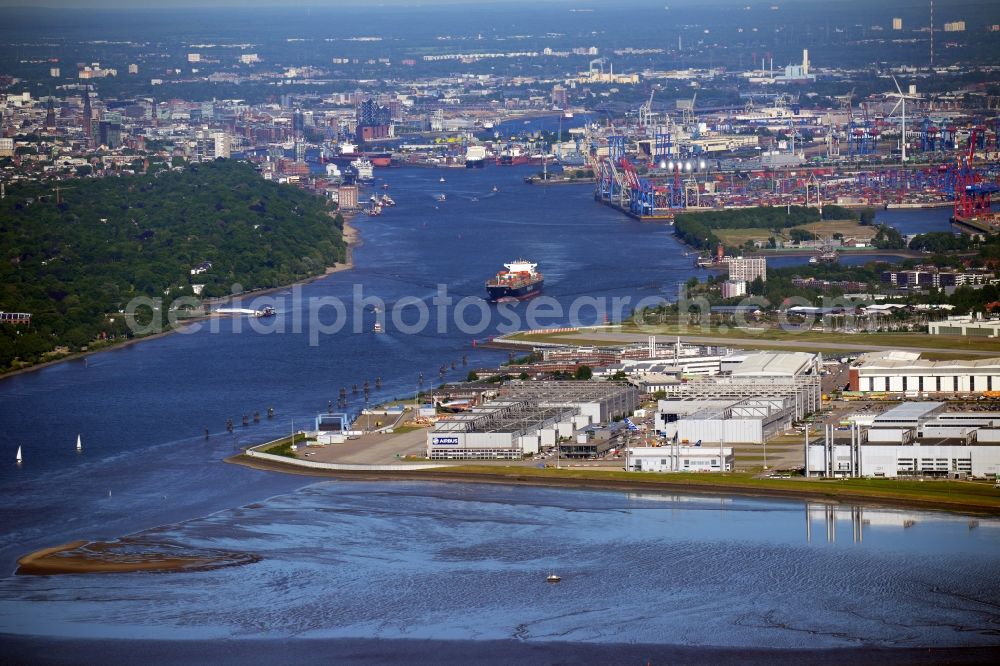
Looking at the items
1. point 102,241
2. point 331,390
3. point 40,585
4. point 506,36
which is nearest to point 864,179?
point 102,241

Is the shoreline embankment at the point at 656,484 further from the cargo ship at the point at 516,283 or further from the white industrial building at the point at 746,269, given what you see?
the white industrial building at the point at 746,269

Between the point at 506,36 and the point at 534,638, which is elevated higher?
the point at 506,36

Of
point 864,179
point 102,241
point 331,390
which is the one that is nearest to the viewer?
point 331,390

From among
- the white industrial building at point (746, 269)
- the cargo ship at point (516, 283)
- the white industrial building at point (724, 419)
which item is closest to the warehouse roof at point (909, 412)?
the white industrial building at point (724, 419)

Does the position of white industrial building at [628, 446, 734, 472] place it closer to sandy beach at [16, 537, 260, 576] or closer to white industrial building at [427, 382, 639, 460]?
white industrial building at [427, 382, 639, 460]

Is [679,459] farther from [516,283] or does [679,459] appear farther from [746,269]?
[516,283]

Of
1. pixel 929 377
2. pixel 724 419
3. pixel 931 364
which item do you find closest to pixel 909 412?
pixel 724 419

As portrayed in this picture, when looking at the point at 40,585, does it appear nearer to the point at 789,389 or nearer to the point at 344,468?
the point at 344,468
